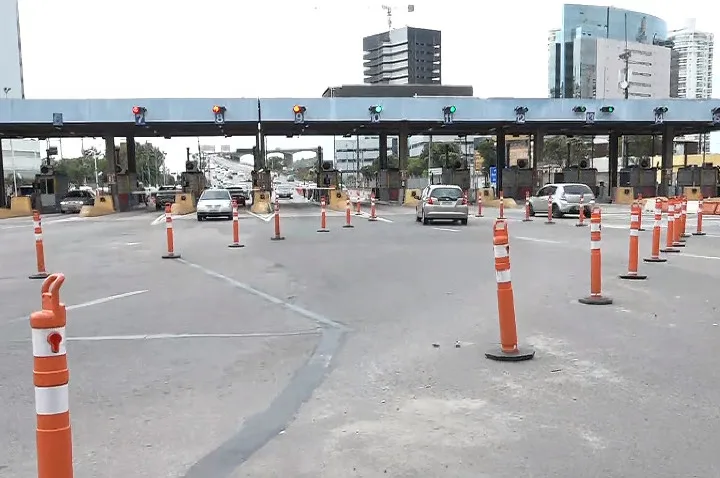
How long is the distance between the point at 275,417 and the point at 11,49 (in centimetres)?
13411

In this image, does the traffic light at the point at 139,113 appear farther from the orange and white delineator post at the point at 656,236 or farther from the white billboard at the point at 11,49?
the white billboard at the point at 11,49

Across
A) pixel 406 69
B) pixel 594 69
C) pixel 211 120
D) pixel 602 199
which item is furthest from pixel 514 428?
pixel 406 69

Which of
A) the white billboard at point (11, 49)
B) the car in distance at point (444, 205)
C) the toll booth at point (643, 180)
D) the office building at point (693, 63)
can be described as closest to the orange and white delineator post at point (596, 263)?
the car in distance at point (444, 205)

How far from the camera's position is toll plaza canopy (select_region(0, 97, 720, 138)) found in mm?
38375

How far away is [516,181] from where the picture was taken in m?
48.3

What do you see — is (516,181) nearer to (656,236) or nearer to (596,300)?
(656,236)

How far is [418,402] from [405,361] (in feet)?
3.90

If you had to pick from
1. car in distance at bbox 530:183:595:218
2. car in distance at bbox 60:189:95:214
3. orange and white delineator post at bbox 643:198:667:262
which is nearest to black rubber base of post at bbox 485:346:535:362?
orange and white delineator post at bbox 643:198:667:262

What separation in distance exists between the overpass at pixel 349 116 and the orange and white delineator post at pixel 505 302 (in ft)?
109

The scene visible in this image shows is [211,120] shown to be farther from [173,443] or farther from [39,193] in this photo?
[173,443]

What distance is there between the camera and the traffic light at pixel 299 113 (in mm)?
37000

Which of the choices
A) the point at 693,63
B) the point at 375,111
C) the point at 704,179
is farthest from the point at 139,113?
the point at 693,63

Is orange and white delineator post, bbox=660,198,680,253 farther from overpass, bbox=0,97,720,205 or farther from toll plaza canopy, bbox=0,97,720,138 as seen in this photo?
overpass, bbox=0,97,720,205

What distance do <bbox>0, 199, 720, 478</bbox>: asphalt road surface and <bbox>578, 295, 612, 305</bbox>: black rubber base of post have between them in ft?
0.97
